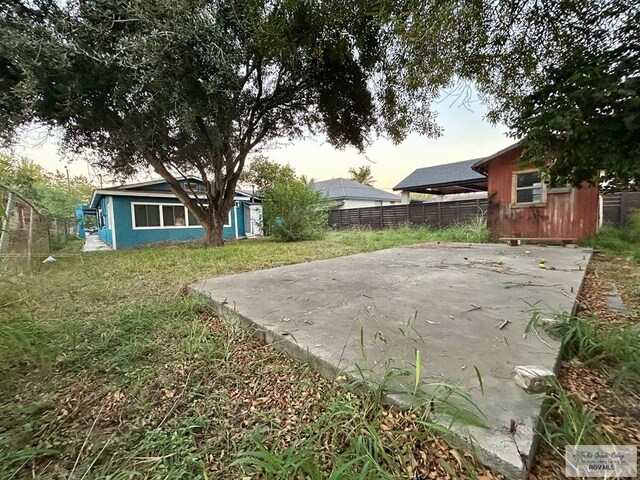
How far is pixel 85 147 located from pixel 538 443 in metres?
8.93

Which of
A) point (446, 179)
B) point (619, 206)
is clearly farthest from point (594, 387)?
point (446, 179)

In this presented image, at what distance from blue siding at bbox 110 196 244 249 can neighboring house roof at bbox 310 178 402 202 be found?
1020 centimetres

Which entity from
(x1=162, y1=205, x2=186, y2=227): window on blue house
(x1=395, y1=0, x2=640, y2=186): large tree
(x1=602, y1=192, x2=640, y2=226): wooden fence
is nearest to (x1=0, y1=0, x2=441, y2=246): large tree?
(x1=395, y1=0, x2=640, y2=186): large tree

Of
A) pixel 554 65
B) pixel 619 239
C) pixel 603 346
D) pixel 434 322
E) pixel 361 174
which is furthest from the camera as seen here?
pixel 361 174

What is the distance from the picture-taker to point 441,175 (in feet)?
44.9

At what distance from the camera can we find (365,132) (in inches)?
269

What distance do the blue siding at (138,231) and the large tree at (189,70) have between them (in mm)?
3886

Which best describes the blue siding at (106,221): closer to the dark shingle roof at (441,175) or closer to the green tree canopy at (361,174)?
the dark shingle roof at (441,175)

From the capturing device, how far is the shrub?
895cm

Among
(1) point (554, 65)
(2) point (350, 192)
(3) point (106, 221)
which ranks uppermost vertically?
(2) point (350, 192)

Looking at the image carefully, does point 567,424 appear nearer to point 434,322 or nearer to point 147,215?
point 434,322

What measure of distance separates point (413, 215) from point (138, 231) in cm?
1099

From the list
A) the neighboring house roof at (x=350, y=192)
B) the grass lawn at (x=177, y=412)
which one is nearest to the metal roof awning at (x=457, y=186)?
the neighboring house roof at (x=350, y=192)

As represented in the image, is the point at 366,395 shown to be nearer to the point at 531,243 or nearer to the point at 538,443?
the point at 538,443
